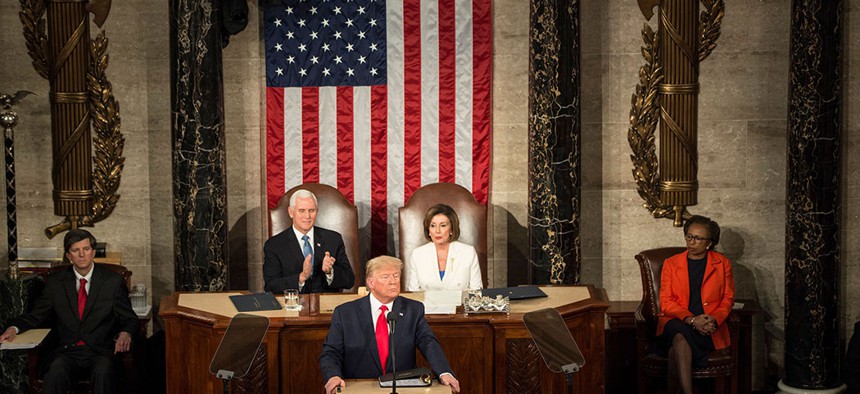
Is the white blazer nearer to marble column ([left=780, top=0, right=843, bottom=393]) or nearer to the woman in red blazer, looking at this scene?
the woman in red blazer

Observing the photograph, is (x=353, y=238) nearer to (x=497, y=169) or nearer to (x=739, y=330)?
(x=497, y=169)

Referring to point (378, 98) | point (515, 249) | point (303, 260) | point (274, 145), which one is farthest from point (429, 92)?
point (303, 260)

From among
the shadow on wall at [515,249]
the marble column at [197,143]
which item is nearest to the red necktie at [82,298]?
the marble column at [197,143]

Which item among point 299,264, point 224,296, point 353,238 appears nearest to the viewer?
point 224,296

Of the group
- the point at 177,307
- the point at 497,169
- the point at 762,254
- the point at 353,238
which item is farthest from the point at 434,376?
the point at 762,254

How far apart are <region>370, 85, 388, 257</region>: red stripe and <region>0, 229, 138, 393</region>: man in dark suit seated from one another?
242 cm

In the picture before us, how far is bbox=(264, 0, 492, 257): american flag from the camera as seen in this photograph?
928 cm

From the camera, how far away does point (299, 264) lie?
816 cm

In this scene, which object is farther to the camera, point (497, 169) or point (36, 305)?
point (497, 169)

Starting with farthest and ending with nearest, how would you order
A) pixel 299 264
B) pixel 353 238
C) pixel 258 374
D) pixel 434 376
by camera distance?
pixel 353 238
pixel 299 264
pixel 258 374
pixel 434 376

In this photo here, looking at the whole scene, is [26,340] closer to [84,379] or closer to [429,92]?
[84,379]

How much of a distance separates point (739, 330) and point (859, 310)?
56.7 inches

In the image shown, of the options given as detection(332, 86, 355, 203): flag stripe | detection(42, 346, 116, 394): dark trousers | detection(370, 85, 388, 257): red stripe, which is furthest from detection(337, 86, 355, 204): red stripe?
detection(42, 346, 116, 394): dark trousers

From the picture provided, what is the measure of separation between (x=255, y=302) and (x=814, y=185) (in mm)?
4466
